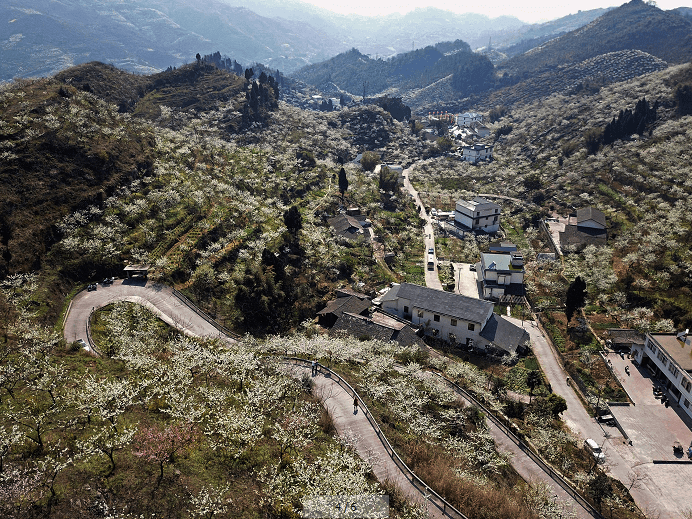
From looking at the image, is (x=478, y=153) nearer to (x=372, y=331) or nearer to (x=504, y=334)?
(x=504, y=334)

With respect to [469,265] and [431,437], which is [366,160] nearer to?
[469,265]

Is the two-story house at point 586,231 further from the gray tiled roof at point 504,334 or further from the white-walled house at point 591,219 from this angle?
the gray tiled roof at point 504,334

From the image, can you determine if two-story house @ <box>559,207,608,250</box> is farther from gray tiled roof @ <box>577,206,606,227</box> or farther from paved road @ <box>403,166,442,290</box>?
paved road @ <box>403,166,442,290</box>

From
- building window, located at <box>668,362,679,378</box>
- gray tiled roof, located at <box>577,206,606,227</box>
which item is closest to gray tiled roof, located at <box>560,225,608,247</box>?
gray tiled roof, located at <box>577,206,606,227</box>

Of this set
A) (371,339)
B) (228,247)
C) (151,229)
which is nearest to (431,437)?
(371,339)

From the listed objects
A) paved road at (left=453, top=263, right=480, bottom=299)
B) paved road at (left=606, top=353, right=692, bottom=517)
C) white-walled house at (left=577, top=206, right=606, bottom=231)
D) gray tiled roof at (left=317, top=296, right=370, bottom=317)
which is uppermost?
white-walled house at (left=577, top=206, right=606, bottom=231)

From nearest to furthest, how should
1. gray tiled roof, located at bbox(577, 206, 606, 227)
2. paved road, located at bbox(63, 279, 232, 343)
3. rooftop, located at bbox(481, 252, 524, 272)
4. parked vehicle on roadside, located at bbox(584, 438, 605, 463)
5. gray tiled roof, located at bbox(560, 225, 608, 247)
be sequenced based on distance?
parked vehicle on roadside, located at bbox(584, 438, 605, 463) → paved road, located at bbox(63, 279, 232, 343) → rooftop, located at bbox(481, 252, 524, 272) → gray tiled roof, located at bbox(560, 225, 608, 247) → gray tiled roof, located at bbox(577, 206, 606, 227)

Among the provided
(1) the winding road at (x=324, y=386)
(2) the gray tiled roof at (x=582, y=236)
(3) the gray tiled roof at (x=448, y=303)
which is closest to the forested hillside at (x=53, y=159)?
(1) the winding road at (x=324, y=386)
